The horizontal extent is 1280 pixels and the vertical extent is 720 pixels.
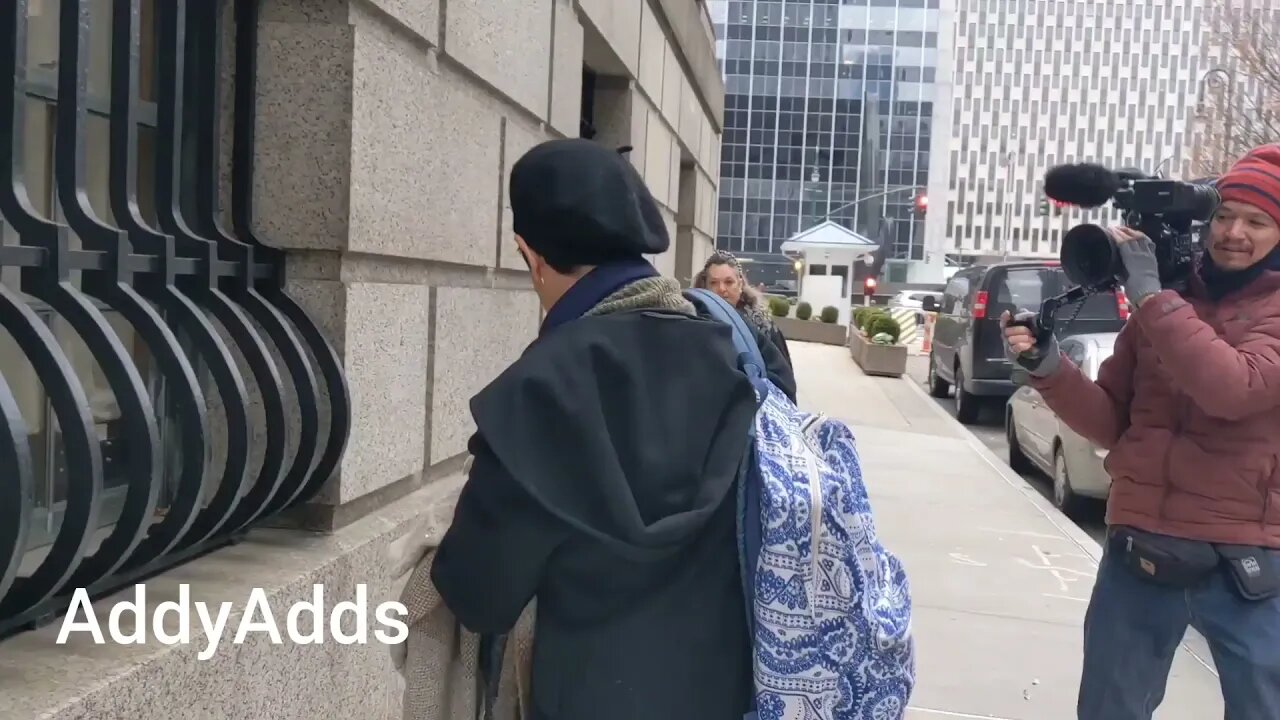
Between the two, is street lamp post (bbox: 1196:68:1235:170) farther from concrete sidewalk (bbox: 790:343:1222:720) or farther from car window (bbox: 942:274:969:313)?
concrete sidewalk (bbox: 790:343:1222:720)

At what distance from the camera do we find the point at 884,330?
72.7ft

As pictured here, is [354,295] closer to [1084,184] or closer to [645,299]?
[645,299]

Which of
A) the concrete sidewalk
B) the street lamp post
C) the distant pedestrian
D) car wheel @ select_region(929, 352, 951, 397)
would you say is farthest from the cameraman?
the street lamp post

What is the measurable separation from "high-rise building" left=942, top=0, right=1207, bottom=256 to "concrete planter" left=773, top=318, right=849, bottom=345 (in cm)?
10097

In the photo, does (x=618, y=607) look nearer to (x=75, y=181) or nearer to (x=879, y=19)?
(x=75, y=181)

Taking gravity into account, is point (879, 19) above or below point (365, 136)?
above

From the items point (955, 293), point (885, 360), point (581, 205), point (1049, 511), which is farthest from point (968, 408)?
point (581, 205)

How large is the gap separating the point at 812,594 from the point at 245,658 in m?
1.50

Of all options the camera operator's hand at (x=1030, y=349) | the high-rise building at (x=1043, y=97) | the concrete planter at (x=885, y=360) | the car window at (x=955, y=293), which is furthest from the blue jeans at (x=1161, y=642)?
the high-rise building at (x=1043, y=97)

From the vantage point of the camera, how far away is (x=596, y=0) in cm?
606

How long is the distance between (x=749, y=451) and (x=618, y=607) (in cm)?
32

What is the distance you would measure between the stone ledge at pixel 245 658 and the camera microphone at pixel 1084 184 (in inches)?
75.4

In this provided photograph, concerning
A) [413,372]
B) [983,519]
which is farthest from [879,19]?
[413,372]

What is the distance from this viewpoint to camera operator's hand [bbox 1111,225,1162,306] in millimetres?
2885
